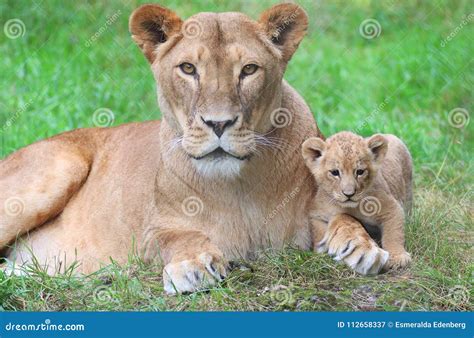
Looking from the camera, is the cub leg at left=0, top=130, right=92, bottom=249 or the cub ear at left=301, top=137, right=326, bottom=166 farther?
the cub leg at left=0, top=130, right=92, bottom=249

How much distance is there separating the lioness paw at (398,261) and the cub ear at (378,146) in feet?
1.15

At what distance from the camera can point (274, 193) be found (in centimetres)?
428

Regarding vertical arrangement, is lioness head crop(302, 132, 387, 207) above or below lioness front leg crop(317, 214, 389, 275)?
above

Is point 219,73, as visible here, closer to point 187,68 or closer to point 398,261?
point 187,68

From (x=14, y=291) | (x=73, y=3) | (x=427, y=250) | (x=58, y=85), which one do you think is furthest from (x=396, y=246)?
(x=73, y=3)

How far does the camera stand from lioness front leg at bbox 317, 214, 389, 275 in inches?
160

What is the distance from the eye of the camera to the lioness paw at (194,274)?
13.1ft

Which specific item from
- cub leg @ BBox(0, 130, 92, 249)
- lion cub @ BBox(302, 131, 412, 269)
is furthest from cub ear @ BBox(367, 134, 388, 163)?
cub leg @ BBox(0, 130, 92, 249)

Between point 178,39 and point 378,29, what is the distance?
10.9 feet

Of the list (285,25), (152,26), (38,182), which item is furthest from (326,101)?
(152,26)

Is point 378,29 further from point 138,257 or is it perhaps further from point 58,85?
point 138,257

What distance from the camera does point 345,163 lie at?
4.14 metres

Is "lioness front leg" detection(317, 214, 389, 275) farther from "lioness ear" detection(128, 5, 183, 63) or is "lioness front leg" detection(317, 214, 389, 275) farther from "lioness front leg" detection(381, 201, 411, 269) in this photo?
"lioness ear" detection(128, 5, 183, 63)

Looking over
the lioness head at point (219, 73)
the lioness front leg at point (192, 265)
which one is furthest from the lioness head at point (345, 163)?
the lioness front leg at point (192, 265)
